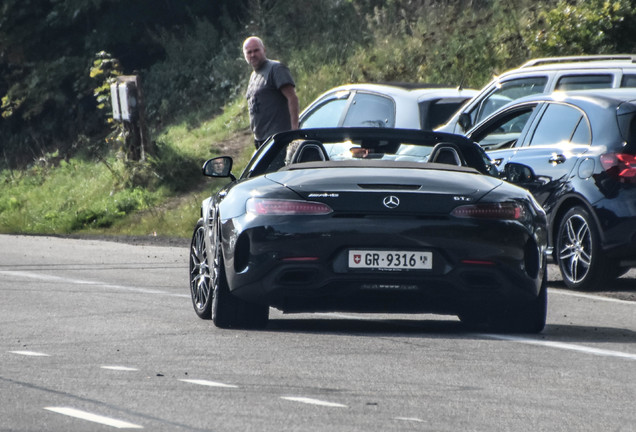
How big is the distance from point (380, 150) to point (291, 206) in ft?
7.77

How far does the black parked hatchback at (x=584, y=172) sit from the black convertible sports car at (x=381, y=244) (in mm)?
2774

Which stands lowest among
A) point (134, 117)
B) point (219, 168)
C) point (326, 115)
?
point (134, 117)

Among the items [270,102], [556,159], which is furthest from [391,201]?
[270,102]

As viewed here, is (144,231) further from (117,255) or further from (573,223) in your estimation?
(573,223)

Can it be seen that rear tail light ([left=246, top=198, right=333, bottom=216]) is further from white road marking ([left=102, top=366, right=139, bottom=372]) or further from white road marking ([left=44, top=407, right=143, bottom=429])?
white road marking ([left=44, top=407, right=143, bottom=429])

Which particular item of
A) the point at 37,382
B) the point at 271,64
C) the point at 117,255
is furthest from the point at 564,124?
the point at 37,382

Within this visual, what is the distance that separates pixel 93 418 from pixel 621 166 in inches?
259

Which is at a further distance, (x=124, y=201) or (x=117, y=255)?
(x=124, y=201)

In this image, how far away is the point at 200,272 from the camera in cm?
996

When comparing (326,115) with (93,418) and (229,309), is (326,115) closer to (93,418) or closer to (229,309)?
(229,309)

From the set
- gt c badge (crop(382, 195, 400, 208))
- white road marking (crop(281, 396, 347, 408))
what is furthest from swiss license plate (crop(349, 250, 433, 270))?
white road marking (crop(281, 396, 347, 408))

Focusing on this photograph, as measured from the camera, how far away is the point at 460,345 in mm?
8562

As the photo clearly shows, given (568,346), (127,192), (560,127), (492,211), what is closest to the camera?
(568,346)

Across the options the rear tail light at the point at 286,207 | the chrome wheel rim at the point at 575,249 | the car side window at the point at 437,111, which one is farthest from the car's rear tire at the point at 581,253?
the rear tail light at the point at 286,207
